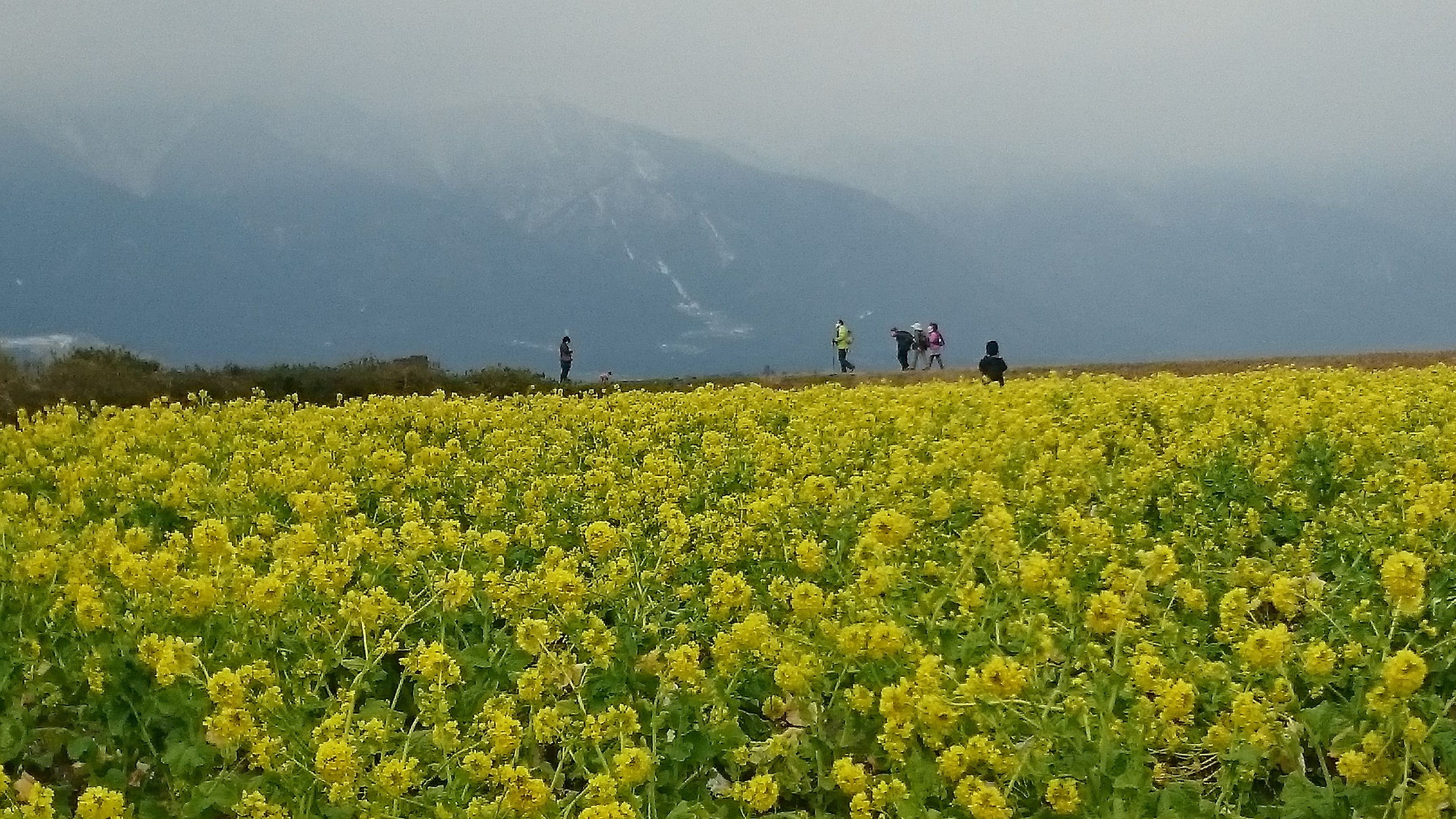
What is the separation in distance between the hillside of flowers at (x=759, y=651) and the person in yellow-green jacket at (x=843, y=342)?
23.8 meters

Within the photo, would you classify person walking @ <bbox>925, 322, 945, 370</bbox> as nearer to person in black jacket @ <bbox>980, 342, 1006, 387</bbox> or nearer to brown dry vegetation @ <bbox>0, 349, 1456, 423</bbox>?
brown dry vegetation @ <bbox>0, 349, 1456, 423</bbox>

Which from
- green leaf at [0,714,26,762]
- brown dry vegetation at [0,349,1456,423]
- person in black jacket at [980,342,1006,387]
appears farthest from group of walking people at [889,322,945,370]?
green leaf at [0,714,26,762]

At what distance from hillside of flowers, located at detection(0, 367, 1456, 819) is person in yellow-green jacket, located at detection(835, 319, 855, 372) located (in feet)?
78.1

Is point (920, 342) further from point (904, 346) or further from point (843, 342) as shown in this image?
point (843, 342)

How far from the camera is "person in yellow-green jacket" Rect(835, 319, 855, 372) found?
102 ft

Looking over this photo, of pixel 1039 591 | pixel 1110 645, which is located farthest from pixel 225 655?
pixel 1110 645

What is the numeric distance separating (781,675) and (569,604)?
2.97ft

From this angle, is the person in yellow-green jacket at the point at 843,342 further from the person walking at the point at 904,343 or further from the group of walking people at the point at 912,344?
the person walking at the point at 904,343

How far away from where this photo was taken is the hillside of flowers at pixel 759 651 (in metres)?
3.53

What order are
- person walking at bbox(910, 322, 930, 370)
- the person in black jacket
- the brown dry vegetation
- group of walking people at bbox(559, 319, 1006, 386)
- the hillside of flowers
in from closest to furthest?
1. the hillside of flowers
2. the brown dry vegetation
3. the person in black jacket
4. group of walking people at bbox(559, 319, 1006, 386)
5. person walking at bbox(910, 322, 930, 370)

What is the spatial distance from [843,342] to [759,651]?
91.3 feet

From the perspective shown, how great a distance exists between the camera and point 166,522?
25.0 feet

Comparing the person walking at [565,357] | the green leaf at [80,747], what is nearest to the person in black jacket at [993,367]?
the person walking at [565,357]

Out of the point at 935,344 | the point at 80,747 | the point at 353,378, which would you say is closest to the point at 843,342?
the point at 935,344
